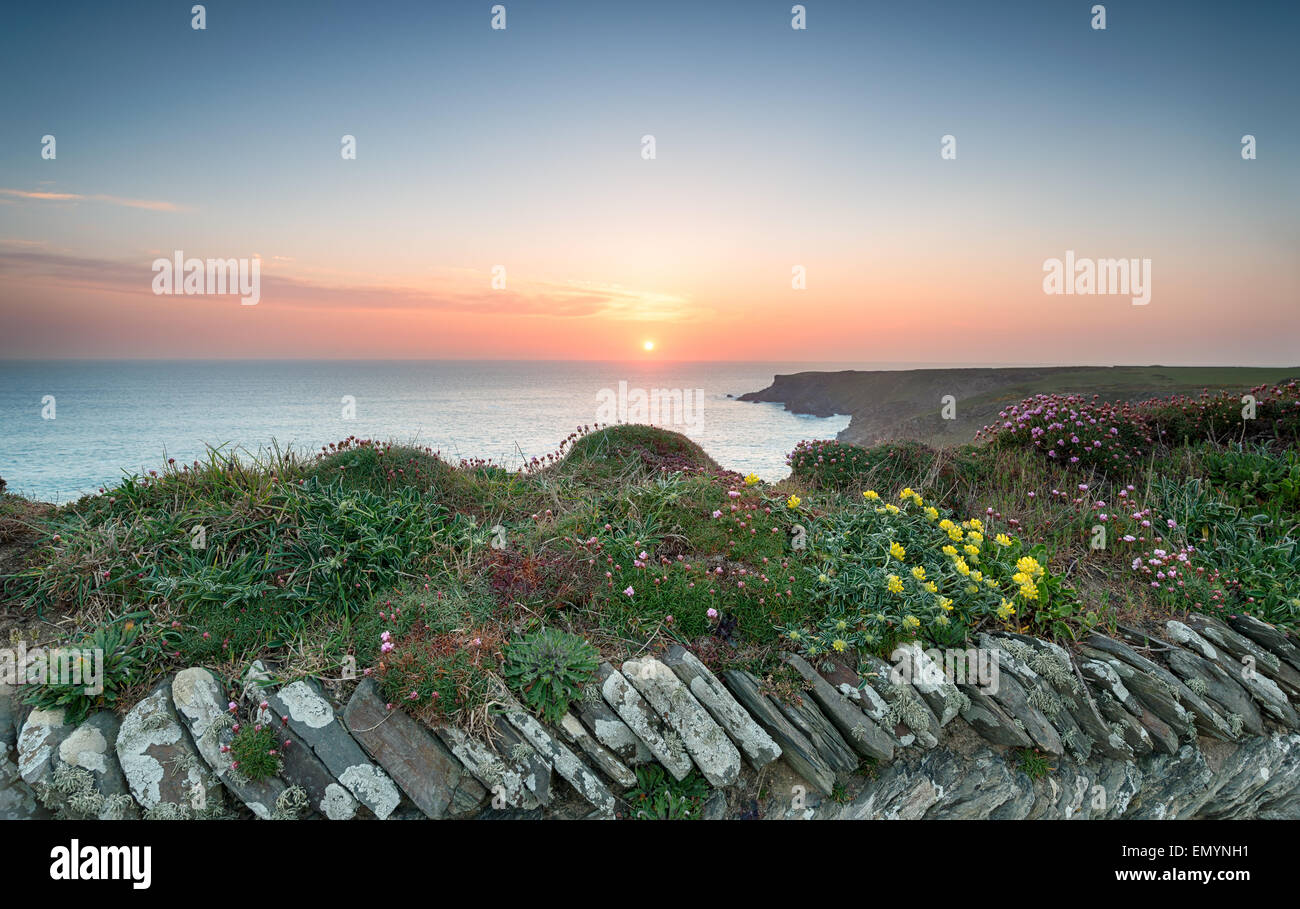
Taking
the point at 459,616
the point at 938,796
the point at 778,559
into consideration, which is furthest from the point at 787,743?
the point at 459,616

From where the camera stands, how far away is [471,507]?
6414 mm

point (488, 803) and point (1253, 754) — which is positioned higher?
point (488, 803)

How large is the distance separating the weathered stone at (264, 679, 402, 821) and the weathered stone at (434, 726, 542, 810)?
14.5 inches

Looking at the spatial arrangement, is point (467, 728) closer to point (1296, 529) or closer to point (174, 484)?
point (174, 484)

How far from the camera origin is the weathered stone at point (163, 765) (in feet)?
11.1

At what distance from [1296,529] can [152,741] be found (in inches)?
398

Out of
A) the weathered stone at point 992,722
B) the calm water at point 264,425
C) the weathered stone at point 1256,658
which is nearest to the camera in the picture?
the weathered stone at point 992,722

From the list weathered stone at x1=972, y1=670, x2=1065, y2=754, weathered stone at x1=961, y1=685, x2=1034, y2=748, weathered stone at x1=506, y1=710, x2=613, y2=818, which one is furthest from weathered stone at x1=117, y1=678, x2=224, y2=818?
weathered stone at x1=972, y1=670, x2=1065, y2=754

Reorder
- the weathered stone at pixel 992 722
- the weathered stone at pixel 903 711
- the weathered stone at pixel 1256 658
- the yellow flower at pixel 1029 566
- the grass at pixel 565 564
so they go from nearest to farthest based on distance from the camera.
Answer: the weathered stone at pixel 903 711 → the weathered stone at pixel 992 722 → the grass at pixel 565 564 → the yellow flower at pixel 1029 566 → the weathered stone at pixel 1256 658

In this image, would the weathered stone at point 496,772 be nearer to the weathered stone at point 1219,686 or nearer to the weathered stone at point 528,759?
the weathered stone at point 528,759

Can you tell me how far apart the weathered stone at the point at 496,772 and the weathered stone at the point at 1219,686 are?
475 cm

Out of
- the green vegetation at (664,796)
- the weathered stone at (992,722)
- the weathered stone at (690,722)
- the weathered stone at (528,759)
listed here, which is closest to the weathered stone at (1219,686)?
the weathered stone at (992,722)

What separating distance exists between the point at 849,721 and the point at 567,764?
1700mm

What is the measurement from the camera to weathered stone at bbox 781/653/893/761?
12.8ft
